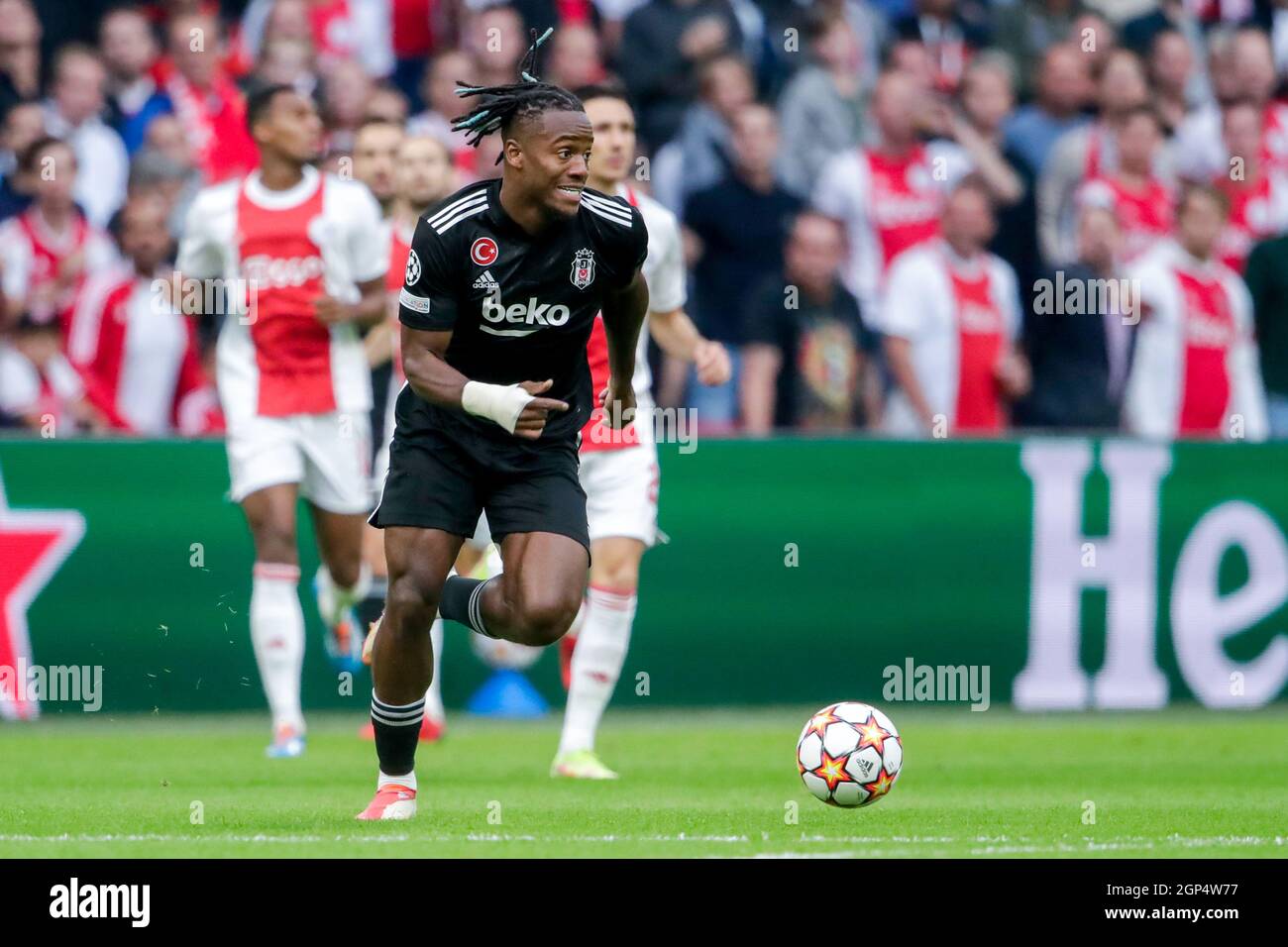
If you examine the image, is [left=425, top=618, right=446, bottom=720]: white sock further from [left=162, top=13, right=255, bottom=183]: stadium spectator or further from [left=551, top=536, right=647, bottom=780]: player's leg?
[left=162, top=13, right=255, bottom=183]: stadium spectator

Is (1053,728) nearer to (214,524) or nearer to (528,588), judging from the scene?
(214,524)

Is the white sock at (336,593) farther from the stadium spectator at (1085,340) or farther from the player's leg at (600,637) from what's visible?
the stadium spectator at (1085,340)

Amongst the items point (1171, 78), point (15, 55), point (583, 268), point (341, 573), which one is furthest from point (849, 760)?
point (1171, 78)

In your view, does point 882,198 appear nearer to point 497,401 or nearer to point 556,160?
point 556,160

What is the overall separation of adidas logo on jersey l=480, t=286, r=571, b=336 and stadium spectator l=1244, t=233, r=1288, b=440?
9.42 meters

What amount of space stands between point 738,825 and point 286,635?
398cm

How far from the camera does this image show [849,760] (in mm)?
8609

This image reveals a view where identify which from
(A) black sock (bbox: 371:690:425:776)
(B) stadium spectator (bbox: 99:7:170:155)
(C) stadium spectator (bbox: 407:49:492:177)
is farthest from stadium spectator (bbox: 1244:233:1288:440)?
(A) black sock (bbox: 371:690:425:776)

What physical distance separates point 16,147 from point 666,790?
769 cm

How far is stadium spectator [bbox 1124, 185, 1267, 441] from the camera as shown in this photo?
623 inches

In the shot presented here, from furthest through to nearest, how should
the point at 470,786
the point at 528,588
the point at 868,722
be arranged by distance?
the point at 470,786 → the point at 868,722 → the point at 528,588

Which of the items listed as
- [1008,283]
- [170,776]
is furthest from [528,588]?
[1008,283]

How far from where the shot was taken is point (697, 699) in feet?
45.3

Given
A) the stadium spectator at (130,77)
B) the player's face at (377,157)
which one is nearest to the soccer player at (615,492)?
the player's face at (377,157)
